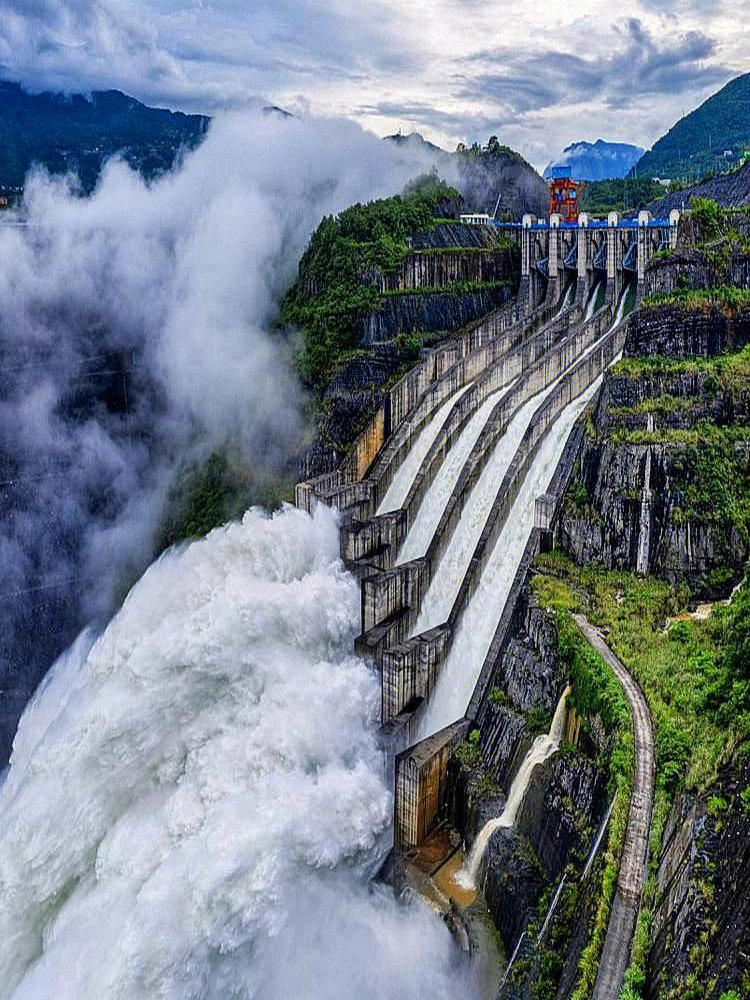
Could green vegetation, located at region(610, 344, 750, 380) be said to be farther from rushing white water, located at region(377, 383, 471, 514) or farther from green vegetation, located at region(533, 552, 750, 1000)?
rushing white water, located at region(377, 383, 471, 514)

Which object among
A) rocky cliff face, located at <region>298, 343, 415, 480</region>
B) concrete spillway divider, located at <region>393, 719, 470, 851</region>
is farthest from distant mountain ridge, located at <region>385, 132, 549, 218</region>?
concrete spillway divider, located at <region>393, 719, 470, 851</region>

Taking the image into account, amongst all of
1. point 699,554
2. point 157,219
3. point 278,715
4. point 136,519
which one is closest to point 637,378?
point 699,554

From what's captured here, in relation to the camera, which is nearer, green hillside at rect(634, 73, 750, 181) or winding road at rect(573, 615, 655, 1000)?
winding road at rect(573, 615, 655, 1000)


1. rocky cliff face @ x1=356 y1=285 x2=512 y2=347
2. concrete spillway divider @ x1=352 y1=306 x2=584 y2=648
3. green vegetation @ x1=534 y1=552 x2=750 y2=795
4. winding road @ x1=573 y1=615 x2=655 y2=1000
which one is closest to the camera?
winding road @ x1=573 y1=615 x2=655 y2=1000

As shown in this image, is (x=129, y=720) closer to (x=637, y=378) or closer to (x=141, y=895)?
(x=141, y=895)

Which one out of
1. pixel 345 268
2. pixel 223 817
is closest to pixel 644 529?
pixel 223 817

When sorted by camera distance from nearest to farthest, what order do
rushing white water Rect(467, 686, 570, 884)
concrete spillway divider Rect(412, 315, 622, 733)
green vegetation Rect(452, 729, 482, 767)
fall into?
1. rushing white water Rect(467, 686, 570, 884)
2. green vegetation Rect(452, 729, 482, 767)
3. concrete spillway divider Rect(412, 315, 622, 733)

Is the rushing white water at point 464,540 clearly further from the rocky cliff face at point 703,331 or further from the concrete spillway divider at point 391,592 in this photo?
the rocky cliff face at point 703,331
